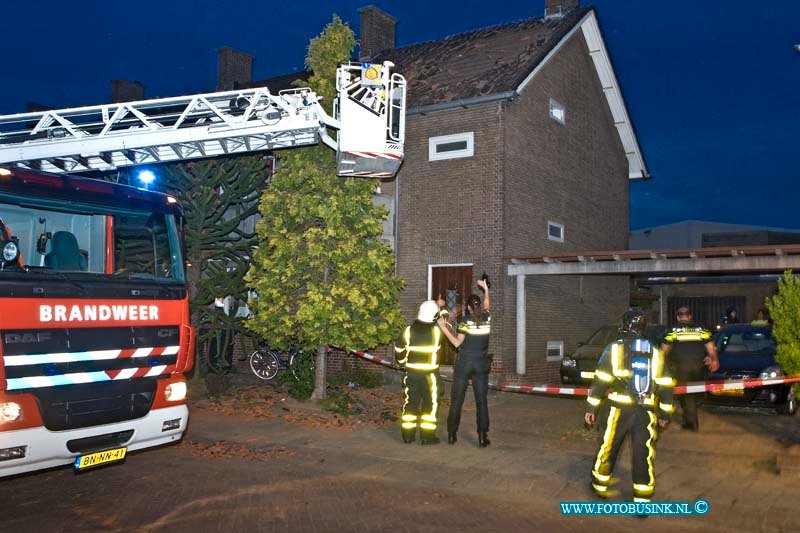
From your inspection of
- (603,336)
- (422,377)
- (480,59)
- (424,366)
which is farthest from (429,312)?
(480,59)

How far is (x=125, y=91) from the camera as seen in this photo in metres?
27.8

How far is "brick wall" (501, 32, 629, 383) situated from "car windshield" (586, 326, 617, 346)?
4.17 feet

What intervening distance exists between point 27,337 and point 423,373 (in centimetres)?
518

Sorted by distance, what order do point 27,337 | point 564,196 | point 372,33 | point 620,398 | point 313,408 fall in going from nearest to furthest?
point 27,337, point 620,398, point 313,408, point 564,196, point 372,33

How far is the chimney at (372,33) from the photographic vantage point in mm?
22766

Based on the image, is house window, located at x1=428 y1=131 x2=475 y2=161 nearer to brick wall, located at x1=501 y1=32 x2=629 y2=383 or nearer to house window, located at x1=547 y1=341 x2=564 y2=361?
brick wall, located at x1=501 y1=32 x2=629 y2=383

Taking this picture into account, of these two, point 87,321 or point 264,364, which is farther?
point 264,364

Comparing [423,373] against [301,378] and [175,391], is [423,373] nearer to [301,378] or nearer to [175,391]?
[175,391]

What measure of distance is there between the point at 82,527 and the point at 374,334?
6706 mm

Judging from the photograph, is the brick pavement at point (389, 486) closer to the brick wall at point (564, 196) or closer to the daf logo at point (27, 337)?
the daf logo at point (27, 337)

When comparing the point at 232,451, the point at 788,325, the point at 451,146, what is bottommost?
the point at 232,451

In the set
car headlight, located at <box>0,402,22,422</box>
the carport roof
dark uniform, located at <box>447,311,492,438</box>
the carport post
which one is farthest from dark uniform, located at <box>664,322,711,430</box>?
car headlight, located at <box>0,402,22,422</box>

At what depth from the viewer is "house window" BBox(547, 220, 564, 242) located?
60.5 ft
